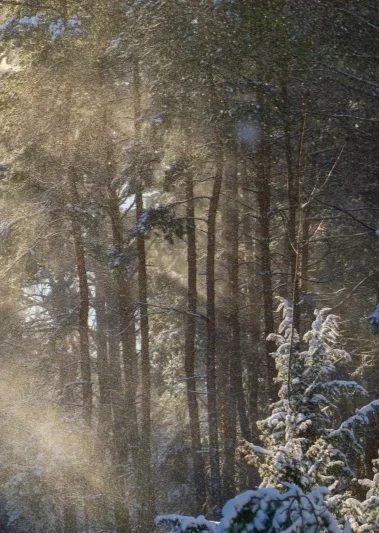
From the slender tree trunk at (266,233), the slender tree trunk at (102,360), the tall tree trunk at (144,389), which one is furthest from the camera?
the slender tree trunk at (102,360)

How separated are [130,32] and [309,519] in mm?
10889

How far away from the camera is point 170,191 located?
53.5 feet

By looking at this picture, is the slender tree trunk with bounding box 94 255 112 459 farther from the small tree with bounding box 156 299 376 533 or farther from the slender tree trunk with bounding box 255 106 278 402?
the small tree with bounding box 156 299 376 533

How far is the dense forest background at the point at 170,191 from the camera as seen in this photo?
41.3 feet

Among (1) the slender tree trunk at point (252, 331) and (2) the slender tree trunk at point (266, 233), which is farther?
(1) the slender tree trunk at point (252, 331)

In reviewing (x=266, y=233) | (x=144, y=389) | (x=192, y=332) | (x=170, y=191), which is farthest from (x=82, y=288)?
(x=266, y=233)

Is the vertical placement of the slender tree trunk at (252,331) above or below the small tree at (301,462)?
above

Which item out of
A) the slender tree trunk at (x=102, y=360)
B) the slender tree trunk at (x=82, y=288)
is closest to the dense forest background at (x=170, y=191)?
the slender tree trunk at (x=82, y=288)

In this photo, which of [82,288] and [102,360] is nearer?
[82,288]

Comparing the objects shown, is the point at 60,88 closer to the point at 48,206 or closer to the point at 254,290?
the point at 48,206

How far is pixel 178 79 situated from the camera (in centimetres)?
1330

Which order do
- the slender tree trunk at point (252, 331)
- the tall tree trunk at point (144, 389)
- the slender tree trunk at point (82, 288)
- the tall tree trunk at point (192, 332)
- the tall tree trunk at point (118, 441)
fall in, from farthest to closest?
the slender tree trunk at point (252, 331) → the tall tree trunk at point (192, 332) → the slender tree trunk at point (82, 288) → the tall tree trunk at point (118, 441) → the tall tree trunk at point (144, 389)

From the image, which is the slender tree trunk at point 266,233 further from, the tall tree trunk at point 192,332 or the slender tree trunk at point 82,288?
the slender tree trunk at point 82,288

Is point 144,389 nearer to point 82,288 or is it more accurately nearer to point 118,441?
point 118,441
